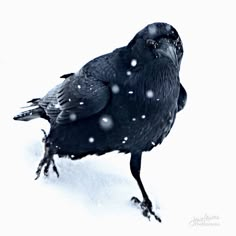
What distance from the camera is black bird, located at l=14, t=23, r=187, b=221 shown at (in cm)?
534

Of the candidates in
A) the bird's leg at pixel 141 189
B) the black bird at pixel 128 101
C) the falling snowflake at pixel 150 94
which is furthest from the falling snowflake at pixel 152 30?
the bird's leg at pixel 141 189

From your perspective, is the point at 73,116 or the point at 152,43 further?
the point at 73,116

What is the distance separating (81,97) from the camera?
5672mm

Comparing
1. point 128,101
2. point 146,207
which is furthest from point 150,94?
point 146,207

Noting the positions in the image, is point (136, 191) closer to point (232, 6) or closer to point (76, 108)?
point (76, 108)

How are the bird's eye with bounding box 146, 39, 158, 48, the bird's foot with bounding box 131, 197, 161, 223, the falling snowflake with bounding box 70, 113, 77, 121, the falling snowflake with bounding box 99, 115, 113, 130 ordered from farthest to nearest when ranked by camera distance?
the bird's foot with bounding box 131, 197, 161, 223
the falling snowflake with bounding box 70, 113, 77, 121
the falling snowflake with bounding box 99, 115, 113, 130
the bird's eye with bounding box 146, 39, 158, 48

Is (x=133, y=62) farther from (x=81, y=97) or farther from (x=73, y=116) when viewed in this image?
(x=73, y=116)

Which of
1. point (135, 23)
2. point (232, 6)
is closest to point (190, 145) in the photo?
point (135, 23)

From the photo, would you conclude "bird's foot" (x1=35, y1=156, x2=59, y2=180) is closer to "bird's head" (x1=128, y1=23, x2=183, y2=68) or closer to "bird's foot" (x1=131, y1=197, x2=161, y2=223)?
"bird's foot" (x1=131, y1=197, x2=161, y2=223)

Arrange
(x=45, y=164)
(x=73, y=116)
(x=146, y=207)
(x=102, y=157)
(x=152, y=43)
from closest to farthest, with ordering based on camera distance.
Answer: (x=152, y=43) → (x=73, y=116) → (x=146, y=207) → (x=45, y=164) → (x=102, y=157)

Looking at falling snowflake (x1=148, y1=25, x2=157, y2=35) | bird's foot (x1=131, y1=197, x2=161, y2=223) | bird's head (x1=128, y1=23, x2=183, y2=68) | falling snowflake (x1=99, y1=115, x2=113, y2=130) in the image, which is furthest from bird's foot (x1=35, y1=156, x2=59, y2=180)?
falling snowflake (x1=148, y1=25, x2=157, y2=35)

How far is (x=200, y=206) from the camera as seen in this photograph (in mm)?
6020

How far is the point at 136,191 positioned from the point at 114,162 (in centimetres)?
59

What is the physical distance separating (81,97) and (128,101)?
509 millimetres
